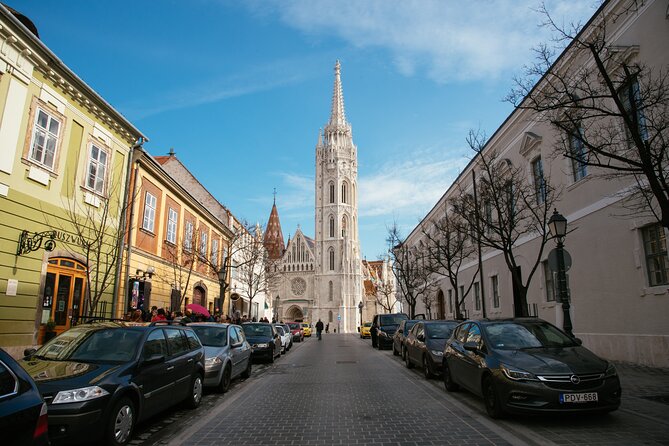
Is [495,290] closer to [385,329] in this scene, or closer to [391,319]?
[391,319]

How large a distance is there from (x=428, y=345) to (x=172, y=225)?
1567 centimetres

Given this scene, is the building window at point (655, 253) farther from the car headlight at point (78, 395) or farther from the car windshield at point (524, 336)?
the car headlight at point (78, 395)

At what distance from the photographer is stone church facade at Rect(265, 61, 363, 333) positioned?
9181cm

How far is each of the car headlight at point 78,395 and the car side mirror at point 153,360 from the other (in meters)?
1.13

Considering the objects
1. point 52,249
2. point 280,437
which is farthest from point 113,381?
point 52,249

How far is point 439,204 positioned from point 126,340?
104ft

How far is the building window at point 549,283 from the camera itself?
18.1m

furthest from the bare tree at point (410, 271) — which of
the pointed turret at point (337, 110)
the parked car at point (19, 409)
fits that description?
the pointed turret at point (337, 110)

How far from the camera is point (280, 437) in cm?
646

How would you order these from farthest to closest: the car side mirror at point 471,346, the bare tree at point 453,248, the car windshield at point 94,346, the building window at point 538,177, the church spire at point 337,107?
1. the church spire at point 337,107
2. the bare tree at point 453,248
3. the building window at point 538,177
4. the car side mirror at point 471,346
5. the car windshield at point 94,346

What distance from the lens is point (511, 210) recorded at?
15.4 meters

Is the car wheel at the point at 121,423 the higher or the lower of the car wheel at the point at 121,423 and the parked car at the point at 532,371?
the lower

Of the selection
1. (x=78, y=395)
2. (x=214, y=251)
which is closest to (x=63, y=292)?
(x=78, y=395)

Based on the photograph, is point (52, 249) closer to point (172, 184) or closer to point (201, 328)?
point (201, 328)
